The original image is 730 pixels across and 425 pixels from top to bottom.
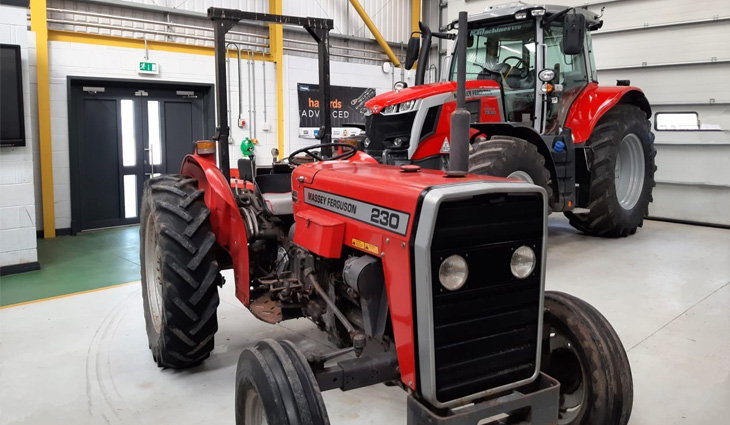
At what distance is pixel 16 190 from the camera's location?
4.95 m

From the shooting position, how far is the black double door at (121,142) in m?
7.06

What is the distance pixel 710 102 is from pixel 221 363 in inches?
269

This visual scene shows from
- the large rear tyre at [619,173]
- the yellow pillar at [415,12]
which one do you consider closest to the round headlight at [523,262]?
the large rear tyre at [619,173]

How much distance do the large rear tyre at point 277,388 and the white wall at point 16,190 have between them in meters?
4.09

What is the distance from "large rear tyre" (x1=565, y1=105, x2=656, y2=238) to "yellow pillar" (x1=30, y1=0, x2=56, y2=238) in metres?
6.14

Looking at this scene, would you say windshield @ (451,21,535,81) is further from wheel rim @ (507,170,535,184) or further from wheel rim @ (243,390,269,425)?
wheel rim @ (243,390,269,425)

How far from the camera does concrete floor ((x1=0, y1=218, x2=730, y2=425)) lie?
2.53m

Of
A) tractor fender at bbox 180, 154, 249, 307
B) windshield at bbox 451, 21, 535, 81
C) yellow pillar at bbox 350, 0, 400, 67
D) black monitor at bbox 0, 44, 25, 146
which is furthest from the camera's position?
yellow pillar at bbox 350, 0, 400, 67

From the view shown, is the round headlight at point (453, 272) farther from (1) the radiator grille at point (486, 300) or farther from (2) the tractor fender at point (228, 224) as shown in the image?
(2) the tractor fender at point (228, 224)

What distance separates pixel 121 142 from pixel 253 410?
21.3ft

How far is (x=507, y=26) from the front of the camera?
5.65 m

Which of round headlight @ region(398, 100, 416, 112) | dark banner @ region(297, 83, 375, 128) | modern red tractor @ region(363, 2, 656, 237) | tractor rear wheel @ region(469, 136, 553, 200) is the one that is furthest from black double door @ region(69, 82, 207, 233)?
tractor rear wheel @ region(469, 136, 553, 200)

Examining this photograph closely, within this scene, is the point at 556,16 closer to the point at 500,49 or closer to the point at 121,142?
the point at 500,49

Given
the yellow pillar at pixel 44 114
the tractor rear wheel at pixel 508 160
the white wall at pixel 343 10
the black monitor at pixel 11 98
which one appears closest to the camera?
the tractor rear wheel at pixel 508 160
